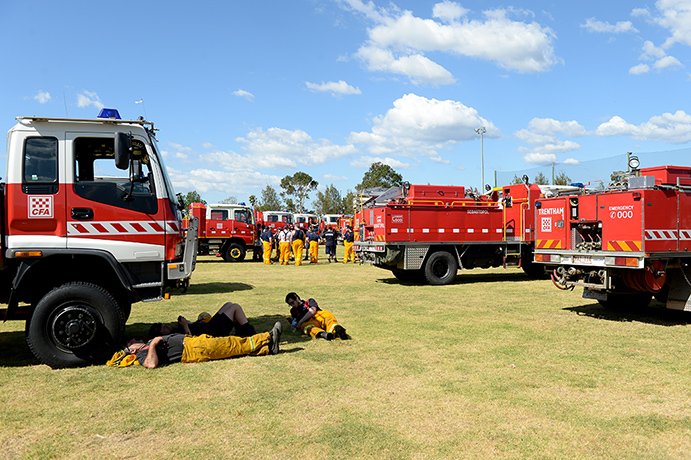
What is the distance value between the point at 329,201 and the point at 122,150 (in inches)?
2970

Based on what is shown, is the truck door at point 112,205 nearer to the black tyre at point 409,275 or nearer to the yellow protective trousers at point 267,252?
the black tyre at point 409,275

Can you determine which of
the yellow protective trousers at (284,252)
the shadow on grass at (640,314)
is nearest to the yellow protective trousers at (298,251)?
the yellow protective trousers at (284,252)

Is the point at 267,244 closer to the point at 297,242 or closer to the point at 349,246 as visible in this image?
the point at 297,242

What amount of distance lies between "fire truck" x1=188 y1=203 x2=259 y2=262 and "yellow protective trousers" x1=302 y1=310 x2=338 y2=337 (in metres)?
16.5

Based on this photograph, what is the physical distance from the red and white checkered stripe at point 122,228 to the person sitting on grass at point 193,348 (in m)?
1.27

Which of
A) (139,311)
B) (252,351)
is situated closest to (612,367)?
(252,351)

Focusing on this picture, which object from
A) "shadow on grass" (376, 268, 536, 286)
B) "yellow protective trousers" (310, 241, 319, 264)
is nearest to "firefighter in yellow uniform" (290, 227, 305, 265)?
"yellow protective trousers" (310, 241, 319, 264)

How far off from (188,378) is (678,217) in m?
7.69

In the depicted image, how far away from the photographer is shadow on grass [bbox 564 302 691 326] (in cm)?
829

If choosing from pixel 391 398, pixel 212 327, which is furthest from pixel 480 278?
pixel 391 398

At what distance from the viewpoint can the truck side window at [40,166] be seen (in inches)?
215

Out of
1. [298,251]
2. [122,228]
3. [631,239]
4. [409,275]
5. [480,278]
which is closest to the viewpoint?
[122,228]

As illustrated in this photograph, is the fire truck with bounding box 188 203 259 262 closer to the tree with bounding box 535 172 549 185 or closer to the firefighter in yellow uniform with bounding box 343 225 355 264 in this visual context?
the firefighter in yellow uniform with bounding box 343 225 355 264

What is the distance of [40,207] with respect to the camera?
5461 millimetres
